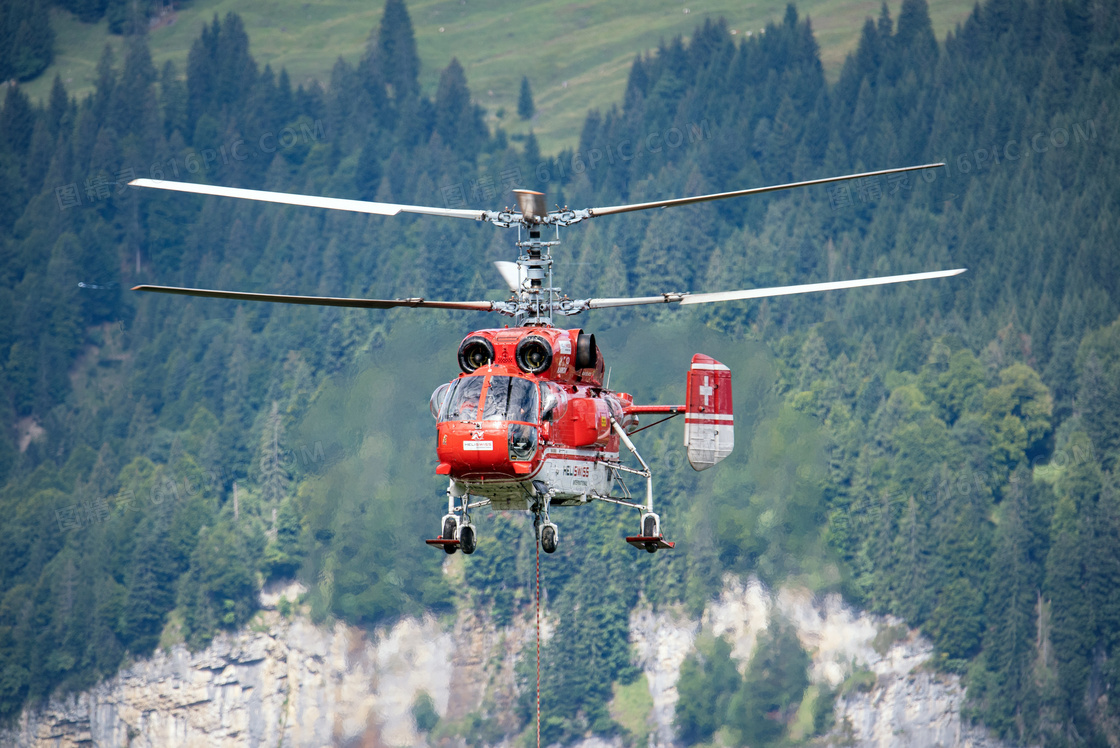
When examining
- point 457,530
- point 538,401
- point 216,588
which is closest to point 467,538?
point 457,530

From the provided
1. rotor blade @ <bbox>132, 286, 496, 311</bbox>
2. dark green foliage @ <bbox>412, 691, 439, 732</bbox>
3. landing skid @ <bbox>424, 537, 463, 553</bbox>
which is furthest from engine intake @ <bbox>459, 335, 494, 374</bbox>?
dark green foliage @ <bbox>412, 691, 439, 732</bbox>

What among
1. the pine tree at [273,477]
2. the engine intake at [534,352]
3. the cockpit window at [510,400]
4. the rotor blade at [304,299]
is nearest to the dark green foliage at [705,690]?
the pine tree at [273,477]

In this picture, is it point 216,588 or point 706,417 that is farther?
point 216,588

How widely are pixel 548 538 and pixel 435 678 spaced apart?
91737 mm

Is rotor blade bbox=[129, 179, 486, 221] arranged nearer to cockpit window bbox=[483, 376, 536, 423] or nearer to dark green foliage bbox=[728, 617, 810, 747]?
cockpit window bbox=[483, 376, 536, 423]

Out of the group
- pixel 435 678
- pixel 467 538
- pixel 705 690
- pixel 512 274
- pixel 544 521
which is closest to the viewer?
pixel 467 538

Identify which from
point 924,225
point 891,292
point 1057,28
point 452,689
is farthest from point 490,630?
point 1057,28

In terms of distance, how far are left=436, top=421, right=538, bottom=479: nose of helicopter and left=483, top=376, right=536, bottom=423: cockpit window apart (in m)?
0.17

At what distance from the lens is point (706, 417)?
137 feet

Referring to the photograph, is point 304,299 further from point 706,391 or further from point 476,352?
point 706,391

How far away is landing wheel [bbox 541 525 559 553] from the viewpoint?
3716 cm

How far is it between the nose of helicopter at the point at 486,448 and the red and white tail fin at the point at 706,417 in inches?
229

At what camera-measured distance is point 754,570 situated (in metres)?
124

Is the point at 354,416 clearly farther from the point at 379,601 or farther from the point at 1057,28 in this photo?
the point at 1057,28
